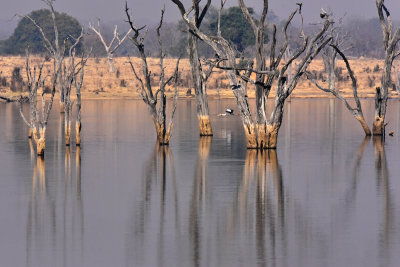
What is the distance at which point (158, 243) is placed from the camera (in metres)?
13.5

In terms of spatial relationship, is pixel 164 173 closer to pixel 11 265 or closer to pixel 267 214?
pixel 267 214

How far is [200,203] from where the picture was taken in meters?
17.1

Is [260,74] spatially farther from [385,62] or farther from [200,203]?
[200,203]

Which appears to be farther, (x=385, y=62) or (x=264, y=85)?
(x=385, y=62)

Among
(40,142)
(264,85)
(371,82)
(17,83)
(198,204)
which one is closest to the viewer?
(198,204)

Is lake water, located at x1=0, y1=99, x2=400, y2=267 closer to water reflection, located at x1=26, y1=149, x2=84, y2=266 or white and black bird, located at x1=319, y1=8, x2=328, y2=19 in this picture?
water reflection, located at x1=26, y1=149, x2=84, y2=266

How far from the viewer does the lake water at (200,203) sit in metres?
12.9

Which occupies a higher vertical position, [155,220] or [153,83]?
[153,83]

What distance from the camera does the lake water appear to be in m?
12.9

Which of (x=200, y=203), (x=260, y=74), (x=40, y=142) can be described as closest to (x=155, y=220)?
(x=200, y=203)

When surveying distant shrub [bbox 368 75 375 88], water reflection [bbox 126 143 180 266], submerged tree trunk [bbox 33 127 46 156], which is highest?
distant shrub [bbox 368 75 375 88]

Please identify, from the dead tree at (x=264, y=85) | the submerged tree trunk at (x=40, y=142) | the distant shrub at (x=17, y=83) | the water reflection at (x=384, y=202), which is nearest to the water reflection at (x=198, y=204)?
the dead tree at (x=264, y=85)

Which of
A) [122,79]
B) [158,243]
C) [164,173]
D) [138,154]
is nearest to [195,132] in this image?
[138,154]

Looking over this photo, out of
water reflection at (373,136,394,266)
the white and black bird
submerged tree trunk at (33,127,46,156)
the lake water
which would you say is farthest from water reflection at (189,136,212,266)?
the white and black bird
